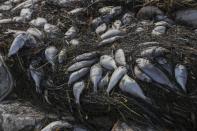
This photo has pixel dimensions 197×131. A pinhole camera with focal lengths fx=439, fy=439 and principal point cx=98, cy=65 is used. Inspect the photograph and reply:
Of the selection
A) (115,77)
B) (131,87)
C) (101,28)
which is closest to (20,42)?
(101,28)

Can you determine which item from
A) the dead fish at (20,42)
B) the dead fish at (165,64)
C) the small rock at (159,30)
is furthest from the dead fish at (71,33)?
the dead fish at (165,64)

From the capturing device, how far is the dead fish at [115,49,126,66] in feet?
13.0

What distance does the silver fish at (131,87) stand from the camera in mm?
3723

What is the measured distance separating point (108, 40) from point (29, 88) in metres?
0.92

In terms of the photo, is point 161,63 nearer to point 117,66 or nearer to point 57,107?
point 117,66

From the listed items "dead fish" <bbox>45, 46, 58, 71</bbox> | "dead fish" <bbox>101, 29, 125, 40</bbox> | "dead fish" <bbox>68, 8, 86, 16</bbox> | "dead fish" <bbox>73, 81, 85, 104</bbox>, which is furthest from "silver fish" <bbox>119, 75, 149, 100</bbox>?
"dead fish" <bbox>68, 8, 86, 16</bbox>

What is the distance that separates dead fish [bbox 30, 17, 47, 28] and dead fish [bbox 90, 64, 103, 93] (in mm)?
1086

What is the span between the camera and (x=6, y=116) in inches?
164

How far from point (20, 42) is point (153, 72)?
58.1 inches

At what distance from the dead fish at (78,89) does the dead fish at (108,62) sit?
26 cm

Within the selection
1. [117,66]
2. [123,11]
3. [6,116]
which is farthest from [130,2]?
[6,116]

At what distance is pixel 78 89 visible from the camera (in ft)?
13.0

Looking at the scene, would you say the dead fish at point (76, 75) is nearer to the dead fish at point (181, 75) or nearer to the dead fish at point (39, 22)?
the dead fish at point (181, 75)

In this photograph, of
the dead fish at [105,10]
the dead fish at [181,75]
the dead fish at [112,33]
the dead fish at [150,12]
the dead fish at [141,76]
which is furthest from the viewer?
the dead fish at [105,10]
